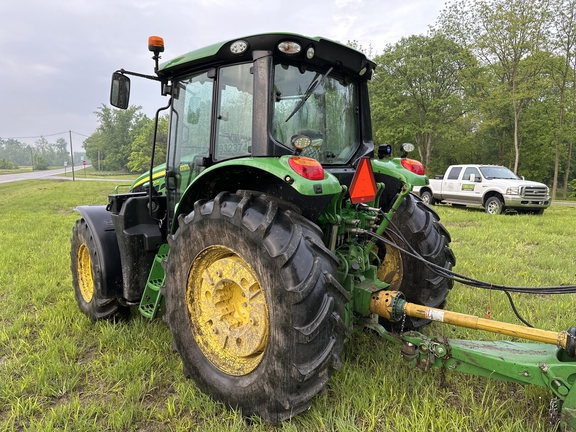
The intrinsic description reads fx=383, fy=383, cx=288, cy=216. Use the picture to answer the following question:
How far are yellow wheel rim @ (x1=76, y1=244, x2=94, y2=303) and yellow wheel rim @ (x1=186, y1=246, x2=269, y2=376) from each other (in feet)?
6.08

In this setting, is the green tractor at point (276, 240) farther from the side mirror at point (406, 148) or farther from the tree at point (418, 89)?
the tree at point (418, 89)

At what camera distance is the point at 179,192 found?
10.9 ft

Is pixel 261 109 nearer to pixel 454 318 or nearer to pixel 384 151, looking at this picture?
pixel 384 151

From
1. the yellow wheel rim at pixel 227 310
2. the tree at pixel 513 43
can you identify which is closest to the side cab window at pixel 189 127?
the yellow wheel rim at pixel 227 310

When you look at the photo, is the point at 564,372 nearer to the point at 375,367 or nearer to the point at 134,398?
the point at 375,367

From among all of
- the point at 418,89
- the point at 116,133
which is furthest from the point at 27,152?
the point at 418,89

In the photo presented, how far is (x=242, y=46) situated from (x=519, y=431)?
275 centimetres

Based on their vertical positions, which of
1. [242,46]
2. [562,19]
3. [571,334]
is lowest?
[571,334]

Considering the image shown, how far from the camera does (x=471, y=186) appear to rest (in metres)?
14.1

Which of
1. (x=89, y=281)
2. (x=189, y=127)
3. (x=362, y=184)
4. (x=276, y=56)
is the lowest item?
(x=89, y=281)

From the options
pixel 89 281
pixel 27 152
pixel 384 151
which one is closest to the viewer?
pixel 384 151

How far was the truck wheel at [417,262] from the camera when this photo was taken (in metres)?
3.19

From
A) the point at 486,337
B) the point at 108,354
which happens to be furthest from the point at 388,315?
the point at 108,354

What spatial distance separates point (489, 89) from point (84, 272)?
23.7 meters
